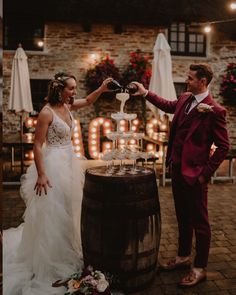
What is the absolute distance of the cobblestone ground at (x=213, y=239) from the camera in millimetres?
3385

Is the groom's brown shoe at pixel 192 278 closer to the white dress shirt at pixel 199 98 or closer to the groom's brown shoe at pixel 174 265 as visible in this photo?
the groom's brown shoe at pixel 174 265

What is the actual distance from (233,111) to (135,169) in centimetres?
1075

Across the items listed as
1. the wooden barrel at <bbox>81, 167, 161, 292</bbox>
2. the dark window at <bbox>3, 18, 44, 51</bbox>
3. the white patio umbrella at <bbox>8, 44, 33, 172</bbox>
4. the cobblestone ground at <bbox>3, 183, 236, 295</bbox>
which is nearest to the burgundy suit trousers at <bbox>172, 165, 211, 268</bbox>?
the cobblestone ground at <bbox>3, 183, 236, 295</bbox>

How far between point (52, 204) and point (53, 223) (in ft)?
0.64

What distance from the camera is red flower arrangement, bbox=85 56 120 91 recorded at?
38.9 feet

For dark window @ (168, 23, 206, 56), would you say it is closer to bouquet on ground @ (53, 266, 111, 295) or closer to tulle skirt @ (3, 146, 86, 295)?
tulle skirt @ (3, 146, 86, 295)

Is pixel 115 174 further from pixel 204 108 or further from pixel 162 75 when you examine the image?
pixel 162 75

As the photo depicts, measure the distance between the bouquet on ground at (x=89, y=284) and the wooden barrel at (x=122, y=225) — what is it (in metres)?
0.15

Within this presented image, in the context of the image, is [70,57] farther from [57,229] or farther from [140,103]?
[57,229]

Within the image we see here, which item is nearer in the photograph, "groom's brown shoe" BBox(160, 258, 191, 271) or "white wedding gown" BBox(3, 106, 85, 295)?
"white wedding gown" BBox(3, 106, 85, 295)

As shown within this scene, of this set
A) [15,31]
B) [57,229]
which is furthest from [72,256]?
[15,31]

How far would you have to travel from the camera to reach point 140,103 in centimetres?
1258

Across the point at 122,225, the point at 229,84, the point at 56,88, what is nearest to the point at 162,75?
the point at 56,88

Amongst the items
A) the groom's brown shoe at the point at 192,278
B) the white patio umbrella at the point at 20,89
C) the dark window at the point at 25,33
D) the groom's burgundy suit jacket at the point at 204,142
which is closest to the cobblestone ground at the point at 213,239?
the groom's brown shoe at the point at 192,278
